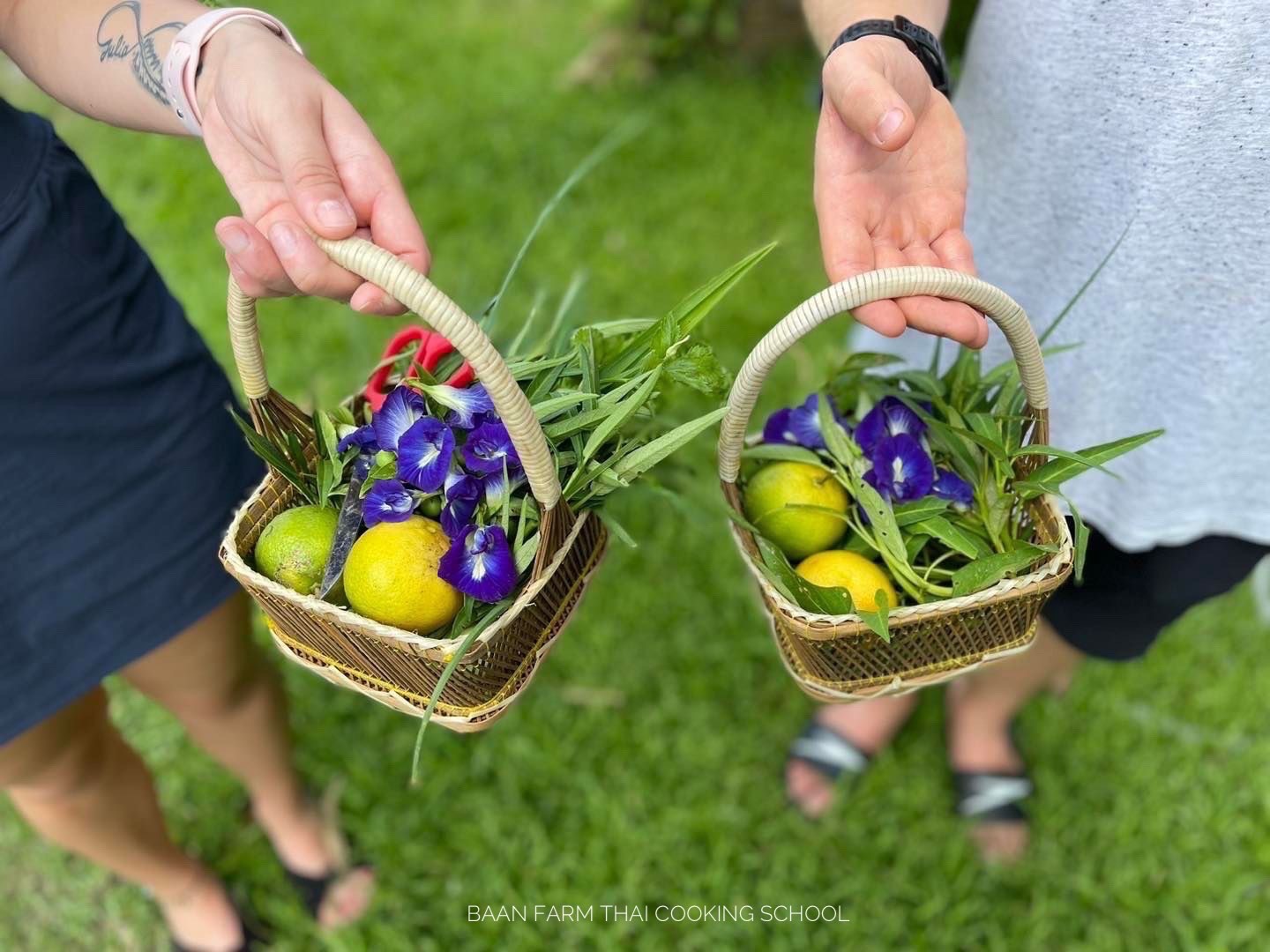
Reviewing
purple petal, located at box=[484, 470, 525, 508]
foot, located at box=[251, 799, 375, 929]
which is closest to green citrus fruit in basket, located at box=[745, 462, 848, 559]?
purple petal, located at box=[484, 470, 525, 508]

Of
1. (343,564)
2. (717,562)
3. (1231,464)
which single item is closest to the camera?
(343,564)

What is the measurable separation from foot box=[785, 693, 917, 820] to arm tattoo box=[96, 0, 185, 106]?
143 centimetres

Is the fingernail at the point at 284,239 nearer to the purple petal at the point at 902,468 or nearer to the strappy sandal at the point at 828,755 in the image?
the purple petal at the point at 902,468

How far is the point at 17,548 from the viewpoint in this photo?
1126 millimetres

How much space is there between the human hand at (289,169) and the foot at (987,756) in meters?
1.34

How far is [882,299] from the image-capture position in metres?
0.90

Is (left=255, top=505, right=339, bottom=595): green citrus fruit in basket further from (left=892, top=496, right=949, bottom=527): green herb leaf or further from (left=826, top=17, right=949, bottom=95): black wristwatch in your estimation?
(left=826, top=17, right=949, bottom=95): black wristwatch

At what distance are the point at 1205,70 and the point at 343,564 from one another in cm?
97

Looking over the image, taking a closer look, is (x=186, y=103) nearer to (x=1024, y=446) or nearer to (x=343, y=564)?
(x=343, y=564)

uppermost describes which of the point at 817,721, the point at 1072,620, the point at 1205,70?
the point at 1205,70

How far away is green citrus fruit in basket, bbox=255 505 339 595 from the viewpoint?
3.20 ft

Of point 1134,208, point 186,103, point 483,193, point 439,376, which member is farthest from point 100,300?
point 483,193

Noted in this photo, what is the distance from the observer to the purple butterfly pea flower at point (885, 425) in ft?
3.46

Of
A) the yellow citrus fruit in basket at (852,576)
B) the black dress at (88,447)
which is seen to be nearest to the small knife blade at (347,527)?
the black dress at (88,447)
